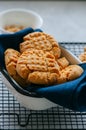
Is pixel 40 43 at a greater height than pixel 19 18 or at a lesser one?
greater

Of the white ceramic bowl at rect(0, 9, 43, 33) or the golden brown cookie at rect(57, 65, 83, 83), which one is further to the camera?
the white ceramic bowl at rect(0, 9, 43, 33)

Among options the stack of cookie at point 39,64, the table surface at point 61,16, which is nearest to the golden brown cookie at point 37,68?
the stack of cookie at point 39,64

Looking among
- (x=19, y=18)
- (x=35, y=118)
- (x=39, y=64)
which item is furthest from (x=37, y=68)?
(x=19, y=18)

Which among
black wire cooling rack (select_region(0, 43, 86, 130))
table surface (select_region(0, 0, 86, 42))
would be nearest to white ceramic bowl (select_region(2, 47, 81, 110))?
black wire cooling rack (select_region(0, 43, 86, 130))

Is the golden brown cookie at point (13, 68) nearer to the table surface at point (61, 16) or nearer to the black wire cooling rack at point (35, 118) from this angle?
the black wire cooling rack at point (35, 118)

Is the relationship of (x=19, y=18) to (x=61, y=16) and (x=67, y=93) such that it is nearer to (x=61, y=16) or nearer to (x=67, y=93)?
(x=61, y=16)

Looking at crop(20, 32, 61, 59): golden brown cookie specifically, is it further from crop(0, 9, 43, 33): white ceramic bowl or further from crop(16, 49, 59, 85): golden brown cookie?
crop(0, 9, 43, 33): white ceramic bowl
